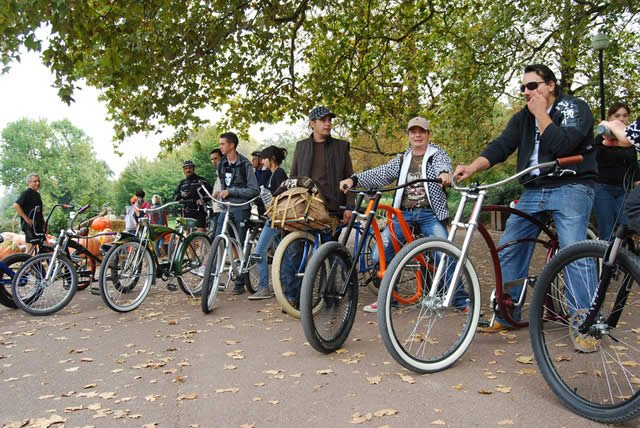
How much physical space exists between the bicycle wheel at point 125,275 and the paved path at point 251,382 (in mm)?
868

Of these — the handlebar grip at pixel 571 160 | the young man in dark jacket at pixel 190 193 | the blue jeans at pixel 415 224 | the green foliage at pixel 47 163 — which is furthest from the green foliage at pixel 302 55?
the green foliage at pixel 47 163

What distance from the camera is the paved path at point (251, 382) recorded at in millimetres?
3197

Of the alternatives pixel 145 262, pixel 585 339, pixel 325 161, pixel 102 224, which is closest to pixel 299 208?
pixel 325 161

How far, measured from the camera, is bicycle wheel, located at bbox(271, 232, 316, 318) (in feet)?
17.2

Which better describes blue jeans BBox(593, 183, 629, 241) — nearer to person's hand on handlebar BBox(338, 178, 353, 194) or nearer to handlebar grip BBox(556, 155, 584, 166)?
handlebar grip BBox(556, 155, 584, 166)

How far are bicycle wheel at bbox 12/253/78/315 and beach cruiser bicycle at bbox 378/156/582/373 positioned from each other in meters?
5.05

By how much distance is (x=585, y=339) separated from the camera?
3.07 m

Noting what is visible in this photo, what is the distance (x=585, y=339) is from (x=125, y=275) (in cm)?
548

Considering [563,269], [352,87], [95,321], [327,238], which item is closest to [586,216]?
[563,269]

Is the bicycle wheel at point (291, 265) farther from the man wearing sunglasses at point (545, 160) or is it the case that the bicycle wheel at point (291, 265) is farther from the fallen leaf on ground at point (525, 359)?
the fallen leaf on ground at point (525, 359)

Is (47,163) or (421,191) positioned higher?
(47,163)

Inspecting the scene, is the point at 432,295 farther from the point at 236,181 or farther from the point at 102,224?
the point at 102,224

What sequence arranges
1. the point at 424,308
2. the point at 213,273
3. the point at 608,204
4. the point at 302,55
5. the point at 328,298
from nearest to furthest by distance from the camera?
the point at 424,308
the point at 328,298
the point at 213,273
the point at 608,204
the point at 302,55

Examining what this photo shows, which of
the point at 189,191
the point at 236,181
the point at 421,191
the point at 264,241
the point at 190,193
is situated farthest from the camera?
the point at 190,193
